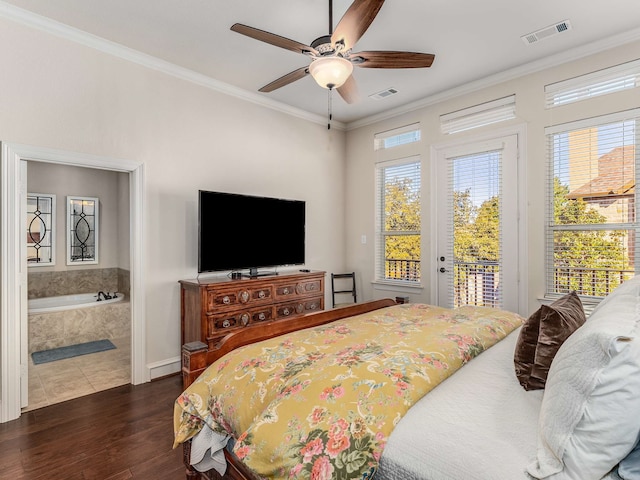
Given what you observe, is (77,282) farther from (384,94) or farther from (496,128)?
(496,128)

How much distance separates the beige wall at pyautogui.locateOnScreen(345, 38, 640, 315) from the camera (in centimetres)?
316

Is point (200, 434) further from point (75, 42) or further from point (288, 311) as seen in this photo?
point (75, 42)

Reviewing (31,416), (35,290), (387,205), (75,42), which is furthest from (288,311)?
(35,290)

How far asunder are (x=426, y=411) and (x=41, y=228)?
18.0 ft

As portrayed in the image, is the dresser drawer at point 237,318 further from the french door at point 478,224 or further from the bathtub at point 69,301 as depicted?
the bathtub at point 69,301

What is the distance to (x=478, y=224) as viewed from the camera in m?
3.90

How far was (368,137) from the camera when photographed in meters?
4.97

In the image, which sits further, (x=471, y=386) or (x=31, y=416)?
(x=31, y=416)

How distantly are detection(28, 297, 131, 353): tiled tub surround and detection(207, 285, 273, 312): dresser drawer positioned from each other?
212 centimetres

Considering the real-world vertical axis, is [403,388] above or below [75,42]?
below

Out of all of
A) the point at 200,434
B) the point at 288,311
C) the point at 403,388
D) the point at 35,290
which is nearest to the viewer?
the point at 403,388

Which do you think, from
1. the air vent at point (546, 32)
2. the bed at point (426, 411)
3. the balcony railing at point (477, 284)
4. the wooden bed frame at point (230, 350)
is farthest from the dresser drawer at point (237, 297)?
the air vent at point (546, 32)

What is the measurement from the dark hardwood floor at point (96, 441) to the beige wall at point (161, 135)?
0.65 m

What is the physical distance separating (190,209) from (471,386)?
10.2 feet
